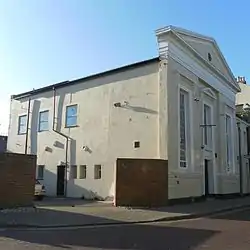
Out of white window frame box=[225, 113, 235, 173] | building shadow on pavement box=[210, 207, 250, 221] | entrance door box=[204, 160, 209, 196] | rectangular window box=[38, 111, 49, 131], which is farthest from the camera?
white window frame box=[225, 113, 235, 173]

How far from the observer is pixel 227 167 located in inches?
1265

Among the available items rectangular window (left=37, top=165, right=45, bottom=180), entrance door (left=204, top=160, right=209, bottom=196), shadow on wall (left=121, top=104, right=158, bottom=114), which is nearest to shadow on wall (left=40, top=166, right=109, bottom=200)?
rectangular window (left=37, top=165, right=45, bottom=180)

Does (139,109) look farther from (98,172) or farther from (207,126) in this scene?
(207,126)

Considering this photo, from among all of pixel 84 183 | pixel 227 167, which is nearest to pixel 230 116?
pixel 227 167

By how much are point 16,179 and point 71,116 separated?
1182 cm

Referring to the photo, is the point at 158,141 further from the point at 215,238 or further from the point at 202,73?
the point at 215,238

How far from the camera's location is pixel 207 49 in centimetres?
2966

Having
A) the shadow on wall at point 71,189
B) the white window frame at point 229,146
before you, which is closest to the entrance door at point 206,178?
the white window frame at point 229,146

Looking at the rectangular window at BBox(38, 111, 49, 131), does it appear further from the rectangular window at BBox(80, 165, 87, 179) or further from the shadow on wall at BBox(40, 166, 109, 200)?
the rectangular window at BBox(80, 165, 87, 179)

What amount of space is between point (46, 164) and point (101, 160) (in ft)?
18.9

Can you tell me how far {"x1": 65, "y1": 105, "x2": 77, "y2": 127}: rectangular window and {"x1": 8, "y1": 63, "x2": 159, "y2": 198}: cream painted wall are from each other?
0.35 metres

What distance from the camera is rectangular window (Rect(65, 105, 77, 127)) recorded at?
93.2 feet

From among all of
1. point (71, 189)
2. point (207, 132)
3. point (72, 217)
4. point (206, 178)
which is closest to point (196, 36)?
point (207, 132)

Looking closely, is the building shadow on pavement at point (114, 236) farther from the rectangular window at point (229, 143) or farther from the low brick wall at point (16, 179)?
the rectangular window at point (229, 143)
